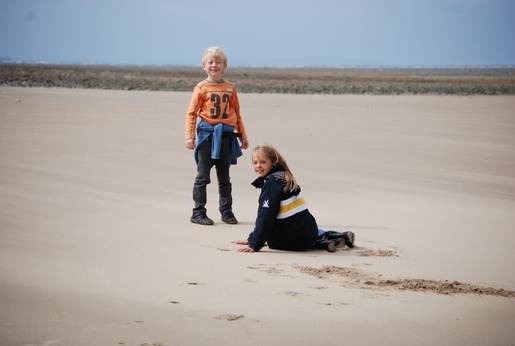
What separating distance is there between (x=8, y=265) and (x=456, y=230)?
13.3 ft

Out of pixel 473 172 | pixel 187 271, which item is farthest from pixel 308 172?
pixel 187 271

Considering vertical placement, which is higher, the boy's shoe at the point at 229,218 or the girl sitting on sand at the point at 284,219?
the girl sitting on sand at the point at 284,219

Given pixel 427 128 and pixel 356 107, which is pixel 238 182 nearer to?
pixel 427 128

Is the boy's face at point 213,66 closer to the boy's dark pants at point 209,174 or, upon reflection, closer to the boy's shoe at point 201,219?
the boy's dark pants at point 209,174

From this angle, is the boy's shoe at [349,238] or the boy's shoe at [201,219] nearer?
the boy's shoe at [349,238]

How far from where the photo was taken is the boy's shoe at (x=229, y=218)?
22.8ft

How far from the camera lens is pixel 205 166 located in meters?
7.03

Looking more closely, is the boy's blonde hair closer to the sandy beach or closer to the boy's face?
the boy's face

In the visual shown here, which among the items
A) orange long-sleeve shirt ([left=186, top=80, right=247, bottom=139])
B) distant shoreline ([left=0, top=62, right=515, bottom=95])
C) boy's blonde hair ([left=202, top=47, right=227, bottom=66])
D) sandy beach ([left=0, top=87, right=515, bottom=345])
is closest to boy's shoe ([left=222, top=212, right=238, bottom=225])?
sandy beach ([left=0, top=87, right=515, bottom=345])

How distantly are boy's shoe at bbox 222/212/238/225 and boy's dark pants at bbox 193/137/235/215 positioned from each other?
0.04 metres

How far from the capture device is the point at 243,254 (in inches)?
218

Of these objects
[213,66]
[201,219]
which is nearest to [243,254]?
[201,219]

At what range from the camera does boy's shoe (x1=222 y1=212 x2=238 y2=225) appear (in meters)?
6.95

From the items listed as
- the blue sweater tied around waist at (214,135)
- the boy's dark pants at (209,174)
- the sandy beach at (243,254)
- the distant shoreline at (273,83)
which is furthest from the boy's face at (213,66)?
the distant shoreline at (273,83)
